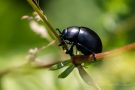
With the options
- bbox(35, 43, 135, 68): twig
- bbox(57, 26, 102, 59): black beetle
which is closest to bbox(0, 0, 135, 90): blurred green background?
bbox(57, 26, 102, 59): black beetle

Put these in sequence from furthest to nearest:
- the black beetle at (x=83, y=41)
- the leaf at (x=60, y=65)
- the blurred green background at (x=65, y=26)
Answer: the blurred green background at (x=65, y=26), the black beetle at (x=83, y=41), the leaf at (x=60, y=65)

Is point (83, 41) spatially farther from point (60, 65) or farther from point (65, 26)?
point (65, 26)

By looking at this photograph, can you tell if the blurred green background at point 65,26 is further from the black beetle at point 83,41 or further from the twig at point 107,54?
the twig at point 107,54

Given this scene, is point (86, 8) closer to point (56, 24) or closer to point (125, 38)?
point (56, 24)

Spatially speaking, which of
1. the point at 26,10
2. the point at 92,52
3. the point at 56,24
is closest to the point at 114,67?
the point at 92,52

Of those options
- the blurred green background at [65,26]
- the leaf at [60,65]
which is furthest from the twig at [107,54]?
the blurred green background at [65,26]

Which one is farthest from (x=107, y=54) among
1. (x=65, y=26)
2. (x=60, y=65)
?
(x=65, y=26)
